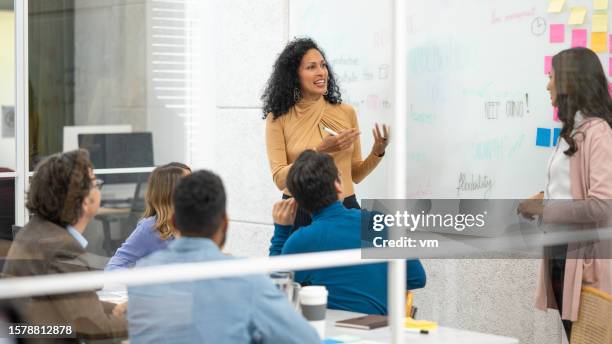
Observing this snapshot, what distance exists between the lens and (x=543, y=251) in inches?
136

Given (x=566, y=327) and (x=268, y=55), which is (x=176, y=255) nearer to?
(x=566, y=327)

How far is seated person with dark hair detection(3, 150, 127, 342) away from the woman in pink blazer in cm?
155

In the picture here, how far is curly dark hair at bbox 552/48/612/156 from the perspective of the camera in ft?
10.8

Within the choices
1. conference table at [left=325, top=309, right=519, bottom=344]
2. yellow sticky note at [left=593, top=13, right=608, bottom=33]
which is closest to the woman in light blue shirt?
conference table at [left=325, top=309, right=519, bottom=344]

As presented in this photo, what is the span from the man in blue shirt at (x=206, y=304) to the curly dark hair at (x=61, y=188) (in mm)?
647

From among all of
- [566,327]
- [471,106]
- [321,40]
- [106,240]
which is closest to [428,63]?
[471,106]

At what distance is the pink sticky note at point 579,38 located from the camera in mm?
3660

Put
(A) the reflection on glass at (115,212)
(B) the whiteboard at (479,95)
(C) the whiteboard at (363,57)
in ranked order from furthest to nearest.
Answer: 1. (A) the reflection on glass at (115,212)
2. (C) the whiteboard at (363,57)
3. (B) the whiteboard at (479,95)

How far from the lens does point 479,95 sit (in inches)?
159

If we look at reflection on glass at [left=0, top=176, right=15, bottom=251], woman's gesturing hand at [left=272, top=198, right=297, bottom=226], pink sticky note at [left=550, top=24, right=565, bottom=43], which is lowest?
reflection on glass at [left=0, top=176, right=15, bottom=251]

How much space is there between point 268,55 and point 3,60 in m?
1.39

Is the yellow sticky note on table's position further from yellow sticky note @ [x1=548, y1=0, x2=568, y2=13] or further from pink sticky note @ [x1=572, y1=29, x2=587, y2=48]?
pink sticky note @ [x1=572, y1=29, x2=587, y2=48]

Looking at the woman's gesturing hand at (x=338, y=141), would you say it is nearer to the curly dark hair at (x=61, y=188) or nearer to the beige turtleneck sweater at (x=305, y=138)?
the beige turtleneck sweater at (x=305, y=138)

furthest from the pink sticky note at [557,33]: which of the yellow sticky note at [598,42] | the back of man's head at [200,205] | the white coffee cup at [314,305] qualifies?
the back of man's head at [200,205]
